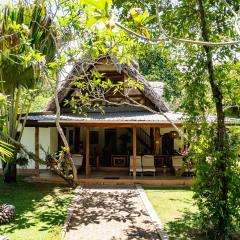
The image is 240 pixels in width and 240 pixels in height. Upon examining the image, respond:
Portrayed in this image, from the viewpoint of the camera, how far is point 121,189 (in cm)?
1293

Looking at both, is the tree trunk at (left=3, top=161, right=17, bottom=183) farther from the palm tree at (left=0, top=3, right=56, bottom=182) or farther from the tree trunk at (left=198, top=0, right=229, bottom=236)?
the tree trunk at (left=198, top=0, right=229, bottom=236)

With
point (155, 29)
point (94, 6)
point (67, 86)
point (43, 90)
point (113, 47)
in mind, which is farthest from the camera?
point (67, 86)

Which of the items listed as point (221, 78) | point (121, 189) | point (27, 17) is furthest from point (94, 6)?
point (121, 189)

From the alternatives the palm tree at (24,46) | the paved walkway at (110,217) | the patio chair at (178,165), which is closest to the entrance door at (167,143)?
the patio chair at (178,165)

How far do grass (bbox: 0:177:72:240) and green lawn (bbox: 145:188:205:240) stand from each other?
2.82 meters

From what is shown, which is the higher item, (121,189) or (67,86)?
(67,86)

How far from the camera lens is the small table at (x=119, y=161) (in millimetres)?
16656

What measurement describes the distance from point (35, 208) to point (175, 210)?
437 centimetres

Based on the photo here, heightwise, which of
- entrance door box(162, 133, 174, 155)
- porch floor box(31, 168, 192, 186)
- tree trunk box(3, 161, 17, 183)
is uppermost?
entrance door box(162, 133, 174, 155)

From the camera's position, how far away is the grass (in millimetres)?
7676

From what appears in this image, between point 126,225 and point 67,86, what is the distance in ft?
30.8

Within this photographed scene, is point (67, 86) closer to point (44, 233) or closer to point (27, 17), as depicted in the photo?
point (27, 17)

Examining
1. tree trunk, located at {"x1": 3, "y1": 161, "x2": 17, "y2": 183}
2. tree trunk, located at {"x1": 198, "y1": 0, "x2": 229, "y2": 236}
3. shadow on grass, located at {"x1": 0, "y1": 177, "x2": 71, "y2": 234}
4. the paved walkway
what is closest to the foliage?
tree trunk, located at {"x1": 198, "y1": 0, "x2": 229, "y2": 236}

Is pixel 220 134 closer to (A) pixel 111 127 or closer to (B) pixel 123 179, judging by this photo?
(A) pixel 111 127
